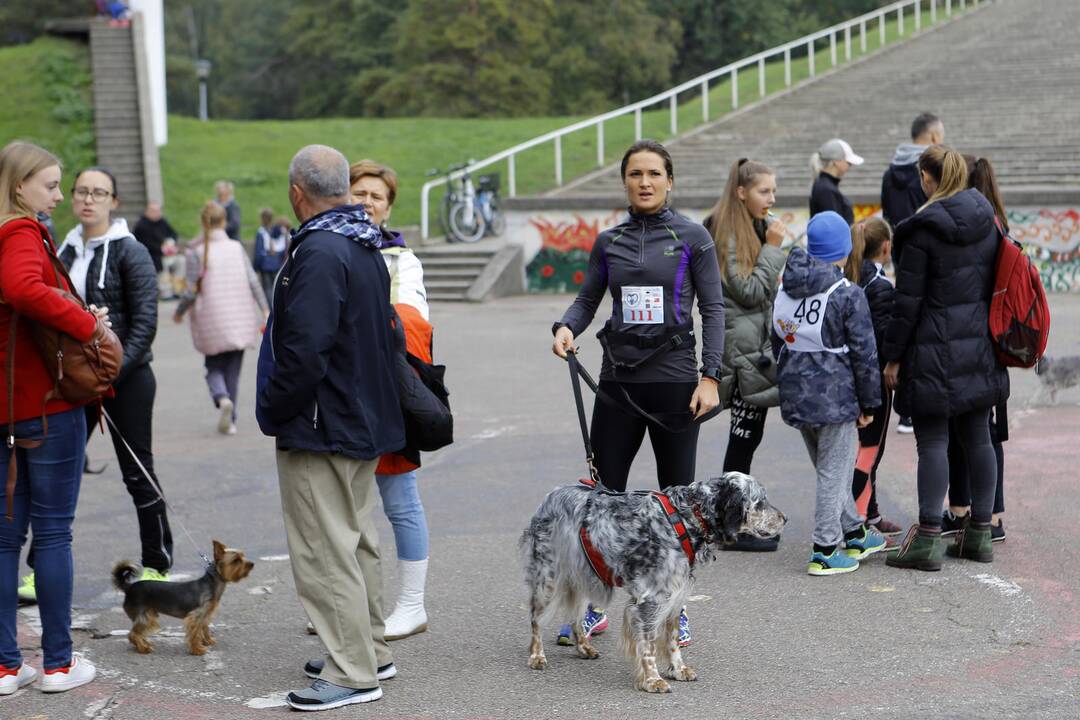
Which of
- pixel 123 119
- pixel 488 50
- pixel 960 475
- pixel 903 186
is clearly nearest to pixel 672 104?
pixel 123 119

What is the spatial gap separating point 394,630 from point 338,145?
29.8 meters

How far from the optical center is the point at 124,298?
6.32m

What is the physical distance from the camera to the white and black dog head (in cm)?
501

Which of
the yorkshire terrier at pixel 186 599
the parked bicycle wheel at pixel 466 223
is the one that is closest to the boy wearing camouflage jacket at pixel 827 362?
the yorkshire terrier at pixel 186 599

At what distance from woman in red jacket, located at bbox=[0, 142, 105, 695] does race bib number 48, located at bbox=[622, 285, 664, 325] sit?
216 centimetres

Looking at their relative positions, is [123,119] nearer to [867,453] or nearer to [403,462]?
[867,453]

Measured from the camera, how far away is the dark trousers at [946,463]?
21.2 ft

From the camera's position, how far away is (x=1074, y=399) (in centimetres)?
1085

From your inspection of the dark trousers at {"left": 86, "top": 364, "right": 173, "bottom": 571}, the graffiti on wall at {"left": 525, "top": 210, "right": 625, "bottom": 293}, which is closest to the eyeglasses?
the dark trousers at {"left": 86, "top": 364, "right": 173, "bottom": 571}

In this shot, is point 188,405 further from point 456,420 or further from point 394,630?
point 394,630

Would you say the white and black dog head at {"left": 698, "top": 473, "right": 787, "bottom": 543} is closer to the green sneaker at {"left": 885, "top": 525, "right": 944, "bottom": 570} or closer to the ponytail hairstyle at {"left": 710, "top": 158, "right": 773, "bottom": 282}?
the green sneaker at {"left": 885, "top": 525, "right": 944, "bottom": 570}

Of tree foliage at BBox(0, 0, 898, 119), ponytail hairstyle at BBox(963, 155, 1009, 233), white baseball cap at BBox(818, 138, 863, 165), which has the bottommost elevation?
ponytail hairstyle at BBox(963, 155, 1009, 233)

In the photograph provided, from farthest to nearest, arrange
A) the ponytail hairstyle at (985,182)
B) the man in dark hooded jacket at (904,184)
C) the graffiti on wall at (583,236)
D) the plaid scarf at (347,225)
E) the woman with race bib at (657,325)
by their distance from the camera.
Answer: the graffiti on wall at (583,236), the man in dark hooded jacket at (904,184), the ponytail hairstyle at (985,182), the woman with race bib at (657,325), the plaid scarf at (347,225)

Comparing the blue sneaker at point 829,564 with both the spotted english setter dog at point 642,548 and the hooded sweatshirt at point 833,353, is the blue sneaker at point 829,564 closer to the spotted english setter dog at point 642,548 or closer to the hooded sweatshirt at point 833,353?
the hooded sweatshirt at point 833,353
